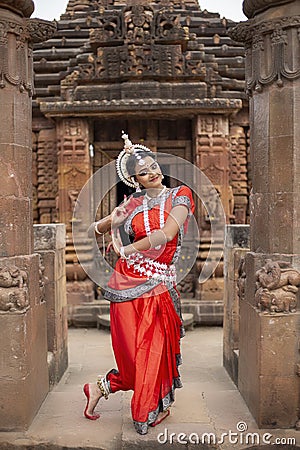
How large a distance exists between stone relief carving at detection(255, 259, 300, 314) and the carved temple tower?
16.4ft

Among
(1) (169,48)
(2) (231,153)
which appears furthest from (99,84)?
(2) (231,153)

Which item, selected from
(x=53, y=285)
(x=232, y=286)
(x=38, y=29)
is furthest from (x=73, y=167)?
(x=38, y=29)

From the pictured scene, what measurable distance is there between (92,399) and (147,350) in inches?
26.0

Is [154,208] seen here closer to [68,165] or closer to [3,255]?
[3,255]

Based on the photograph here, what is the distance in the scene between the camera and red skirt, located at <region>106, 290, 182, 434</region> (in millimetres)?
3713

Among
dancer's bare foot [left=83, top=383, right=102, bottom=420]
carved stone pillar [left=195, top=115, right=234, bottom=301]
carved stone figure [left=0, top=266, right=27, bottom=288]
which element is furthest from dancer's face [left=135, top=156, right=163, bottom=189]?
carved stone pillar [left=195, top=115, right=234, bottom=301]

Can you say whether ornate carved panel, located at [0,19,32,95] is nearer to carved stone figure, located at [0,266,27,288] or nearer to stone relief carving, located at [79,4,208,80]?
carved stone figure, located at [0,266,27,288]

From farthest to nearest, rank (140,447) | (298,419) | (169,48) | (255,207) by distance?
(169,48)
(255,207)
(298,419)
(140,447)

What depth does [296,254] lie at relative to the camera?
3.94 meters

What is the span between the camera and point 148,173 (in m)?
3.82

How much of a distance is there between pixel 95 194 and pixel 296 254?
19.2 ft

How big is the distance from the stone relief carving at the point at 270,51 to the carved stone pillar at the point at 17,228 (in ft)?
5.03

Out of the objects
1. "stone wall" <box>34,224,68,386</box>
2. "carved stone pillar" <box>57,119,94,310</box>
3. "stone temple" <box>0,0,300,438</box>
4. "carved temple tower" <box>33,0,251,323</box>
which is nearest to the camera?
"stone temple" <box>0,0,300,438</box>

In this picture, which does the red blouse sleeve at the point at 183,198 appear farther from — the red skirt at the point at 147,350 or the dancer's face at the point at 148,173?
the red skirt at the point at 147,350
